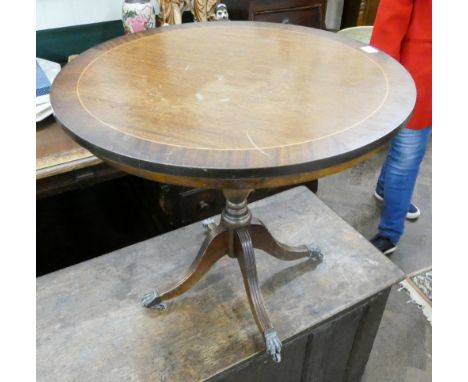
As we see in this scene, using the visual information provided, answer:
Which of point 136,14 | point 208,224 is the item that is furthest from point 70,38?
point 208,224

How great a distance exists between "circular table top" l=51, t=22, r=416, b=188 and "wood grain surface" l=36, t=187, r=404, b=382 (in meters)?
0.50

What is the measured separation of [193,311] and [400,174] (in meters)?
0.98

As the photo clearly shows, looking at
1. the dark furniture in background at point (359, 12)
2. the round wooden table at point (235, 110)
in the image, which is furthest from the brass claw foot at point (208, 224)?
the dark furniture in background at point (359, 12)

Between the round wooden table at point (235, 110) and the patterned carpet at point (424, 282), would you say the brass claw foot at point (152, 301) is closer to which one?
the round wooden table at point (235, 110)

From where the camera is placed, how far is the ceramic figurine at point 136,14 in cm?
154

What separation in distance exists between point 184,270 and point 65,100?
1.99ft

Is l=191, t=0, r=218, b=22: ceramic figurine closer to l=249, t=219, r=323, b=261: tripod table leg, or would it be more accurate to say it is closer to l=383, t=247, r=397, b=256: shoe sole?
l=249, t=219, r=323, b=261: tripod table leg


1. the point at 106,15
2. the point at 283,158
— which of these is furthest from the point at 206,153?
the point at 106,15

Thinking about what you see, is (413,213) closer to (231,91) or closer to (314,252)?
(314,252)

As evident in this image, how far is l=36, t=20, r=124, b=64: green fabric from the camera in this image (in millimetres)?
1695

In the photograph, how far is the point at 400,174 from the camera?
1.59 metres

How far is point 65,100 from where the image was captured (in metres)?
0.79

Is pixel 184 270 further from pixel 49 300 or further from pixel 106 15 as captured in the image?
pixel 106 15

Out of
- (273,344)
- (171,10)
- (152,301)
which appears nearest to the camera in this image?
(273,344)
